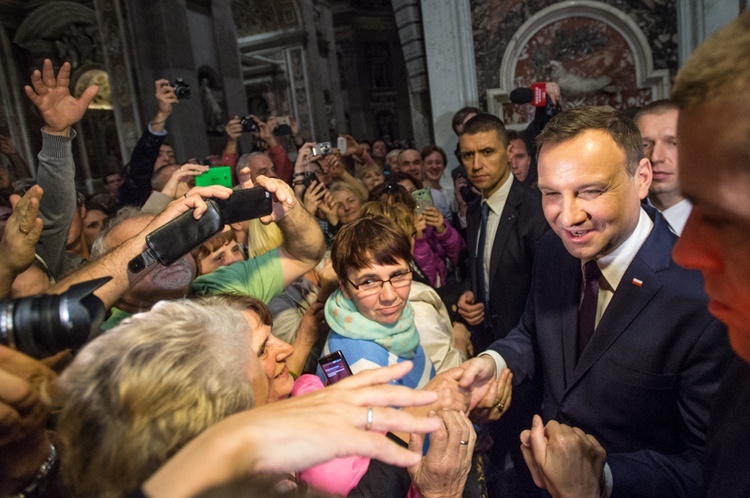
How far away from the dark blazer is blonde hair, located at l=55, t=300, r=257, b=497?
7.58 ft

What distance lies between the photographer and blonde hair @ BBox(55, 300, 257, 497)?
2.56ft

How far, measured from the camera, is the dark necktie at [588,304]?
168 centimetres

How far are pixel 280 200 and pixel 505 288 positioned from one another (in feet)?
5.33

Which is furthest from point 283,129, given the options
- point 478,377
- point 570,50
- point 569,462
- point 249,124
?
point 569,462

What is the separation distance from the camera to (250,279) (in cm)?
225

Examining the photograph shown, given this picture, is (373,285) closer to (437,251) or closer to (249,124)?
(437,251)

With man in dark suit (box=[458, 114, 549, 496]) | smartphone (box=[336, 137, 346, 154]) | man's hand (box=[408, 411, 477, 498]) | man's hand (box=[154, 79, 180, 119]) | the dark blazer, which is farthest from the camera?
smartphone (box=[336, 137, 346, 154])

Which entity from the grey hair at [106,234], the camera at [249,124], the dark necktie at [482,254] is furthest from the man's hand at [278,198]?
the camera at [249,124]

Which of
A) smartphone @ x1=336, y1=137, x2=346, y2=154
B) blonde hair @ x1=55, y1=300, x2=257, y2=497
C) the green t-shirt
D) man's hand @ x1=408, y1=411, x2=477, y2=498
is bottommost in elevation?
man's hand @ x1=408, y1=411, x2=477, y2=498

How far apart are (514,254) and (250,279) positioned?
5.41 feet

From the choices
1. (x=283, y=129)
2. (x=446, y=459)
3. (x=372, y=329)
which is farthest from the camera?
(x=283, y=129)

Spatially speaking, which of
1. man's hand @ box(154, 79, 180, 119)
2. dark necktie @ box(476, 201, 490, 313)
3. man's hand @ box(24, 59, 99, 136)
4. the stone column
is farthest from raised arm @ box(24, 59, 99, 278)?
the stone column

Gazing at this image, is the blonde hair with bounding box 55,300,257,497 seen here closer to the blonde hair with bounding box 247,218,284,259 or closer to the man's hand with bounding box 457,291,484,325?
the blonde hair with bounding box 247,218,284,259

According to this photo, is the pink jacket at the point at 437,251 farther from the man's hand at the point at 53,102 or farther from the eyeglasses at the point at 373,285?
the man's hand at the point at 53,102
